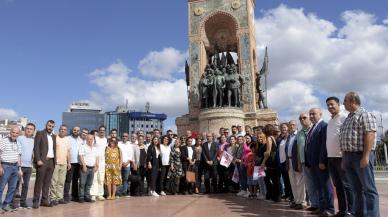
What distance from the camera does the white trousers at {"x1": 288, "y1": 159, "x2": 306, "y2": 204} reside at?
502 centimetres

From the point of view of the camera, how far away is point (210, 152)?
7.43 m

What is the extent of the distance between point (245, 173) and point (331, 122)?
2.94m

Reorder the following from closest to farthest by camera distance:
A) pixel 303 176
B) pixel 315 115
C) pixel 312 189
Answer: pixel 315 115, pixel 312 189, pixel 303 176

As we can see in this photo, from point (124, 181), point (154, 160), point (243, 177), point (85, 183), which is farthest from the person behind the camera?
point (154, 160)

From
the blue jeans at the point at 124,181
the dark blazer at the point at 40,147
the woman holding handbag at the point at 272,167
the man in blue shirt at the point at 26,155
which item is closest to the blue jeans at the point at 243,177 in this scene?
the woman holding handbag at the point at 272,167

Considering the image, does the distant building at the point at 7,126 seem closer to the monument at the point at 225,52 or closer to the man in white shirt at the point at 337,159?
the man in white shirt at the point at 337,159

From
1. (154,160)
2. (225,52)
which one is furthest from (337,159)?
(225,52)

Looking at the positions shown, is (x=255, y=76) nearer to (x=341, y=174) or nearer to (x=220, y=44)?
(x=220, y=44)

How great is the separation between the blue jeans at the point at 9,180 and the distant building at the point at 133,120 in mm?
86850

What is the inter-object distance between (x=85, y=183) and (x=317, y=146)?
13.1 ft

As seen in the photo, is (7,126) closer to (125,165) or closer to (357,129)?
(125,165)

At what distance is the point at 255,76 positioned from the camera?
16438 mm

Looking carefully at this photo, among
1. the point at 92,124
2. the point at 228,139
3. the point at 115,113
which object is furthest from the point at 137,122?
the point at 228,139

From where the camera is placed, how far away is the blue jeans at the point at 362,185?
330 centimetres
